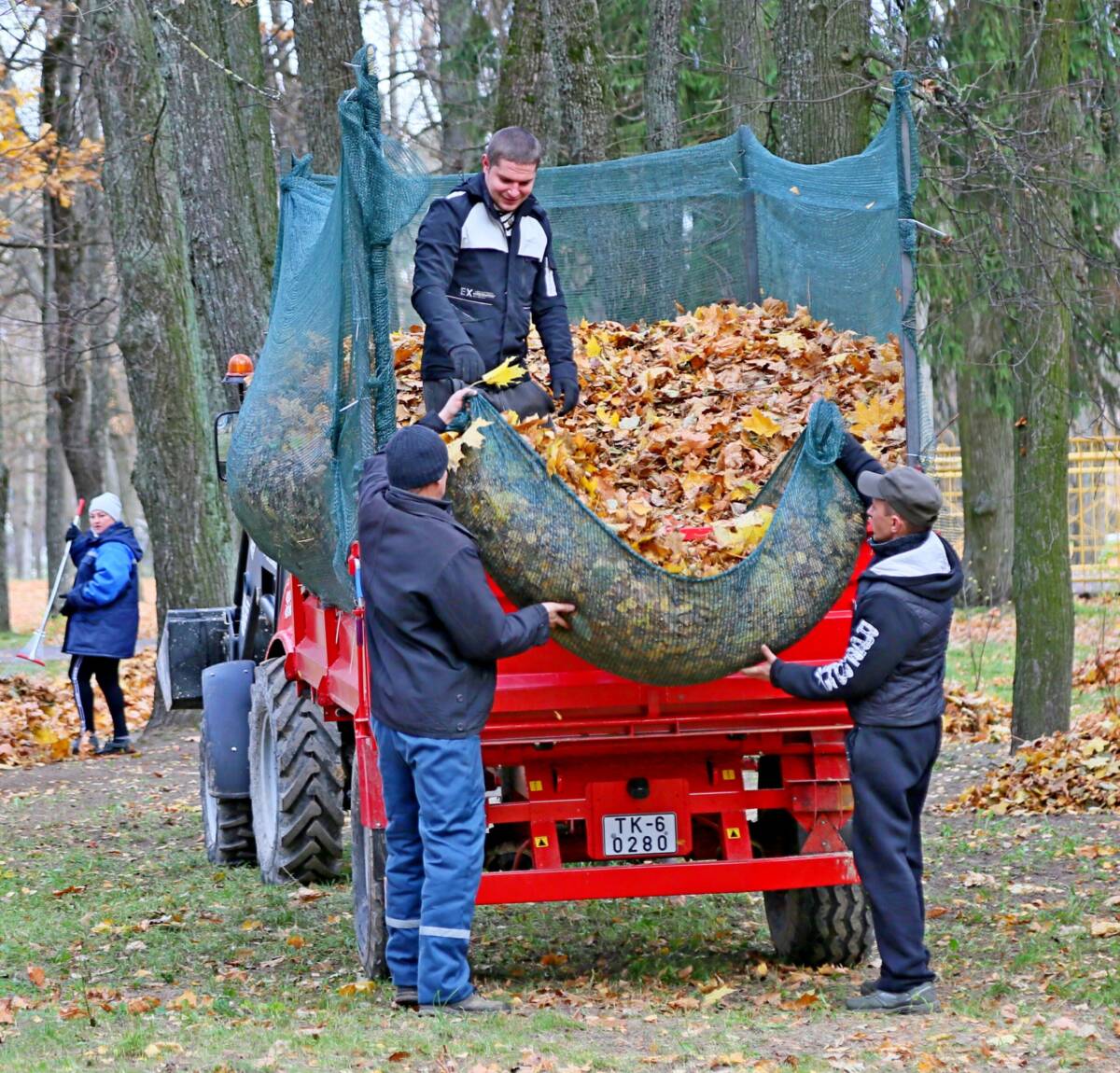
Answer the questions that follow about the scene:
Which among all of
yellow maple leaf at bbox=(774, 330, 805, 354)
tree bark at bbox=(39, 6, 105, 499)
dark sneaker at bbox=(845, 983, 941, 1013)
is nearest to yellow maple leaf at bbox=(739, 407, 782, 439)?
yellow maple leaf at bbox=(774, 330, 805, 354)

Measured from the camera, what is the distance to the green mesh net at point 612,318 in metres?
5.25

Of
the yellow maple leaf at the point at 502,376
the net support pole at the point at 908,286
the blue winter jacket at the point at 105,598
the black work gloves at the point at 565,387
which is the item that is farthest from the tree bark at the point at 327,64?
the yellow maple leaf at the point at 502,376

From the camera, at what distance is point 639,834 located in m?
5.86

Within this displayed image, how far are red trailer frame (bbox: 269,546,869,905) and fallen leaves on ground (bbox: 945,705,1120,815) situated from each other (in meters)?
3.84

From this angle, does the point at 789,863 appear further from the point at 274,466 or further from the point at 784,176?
the point at 784,176

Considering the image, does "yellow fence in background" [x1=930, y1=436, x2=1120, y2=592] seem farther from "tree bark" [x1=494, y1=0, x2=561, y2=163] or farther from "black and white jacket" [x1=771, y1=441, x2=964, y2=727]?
"black and white jacket" [x1=771, y1=441, x2=964, y2=727]

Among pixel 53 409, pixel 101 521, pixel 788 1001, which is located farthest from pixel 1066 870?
pixel 53 409

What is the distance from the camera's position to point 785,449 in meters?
6.36

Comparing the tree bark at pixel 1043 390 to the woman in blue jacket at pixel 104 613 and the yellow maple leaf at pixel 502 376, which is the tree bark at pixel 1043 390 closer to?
the yellow maple leaf at pixel 502 376

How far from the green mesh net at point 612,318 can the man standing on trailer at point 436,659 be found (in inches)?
6.0

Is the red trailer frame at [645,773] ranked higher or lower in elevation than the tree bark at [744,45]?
lower

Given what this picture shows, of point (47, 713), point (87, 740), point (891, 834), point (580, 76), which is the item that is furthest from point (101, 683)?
point (891, 834)

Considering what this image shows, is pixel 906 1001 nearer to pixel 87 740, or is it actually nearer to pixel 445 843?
pixel 445 843

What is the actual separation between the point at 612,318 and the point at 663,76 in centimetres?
654
